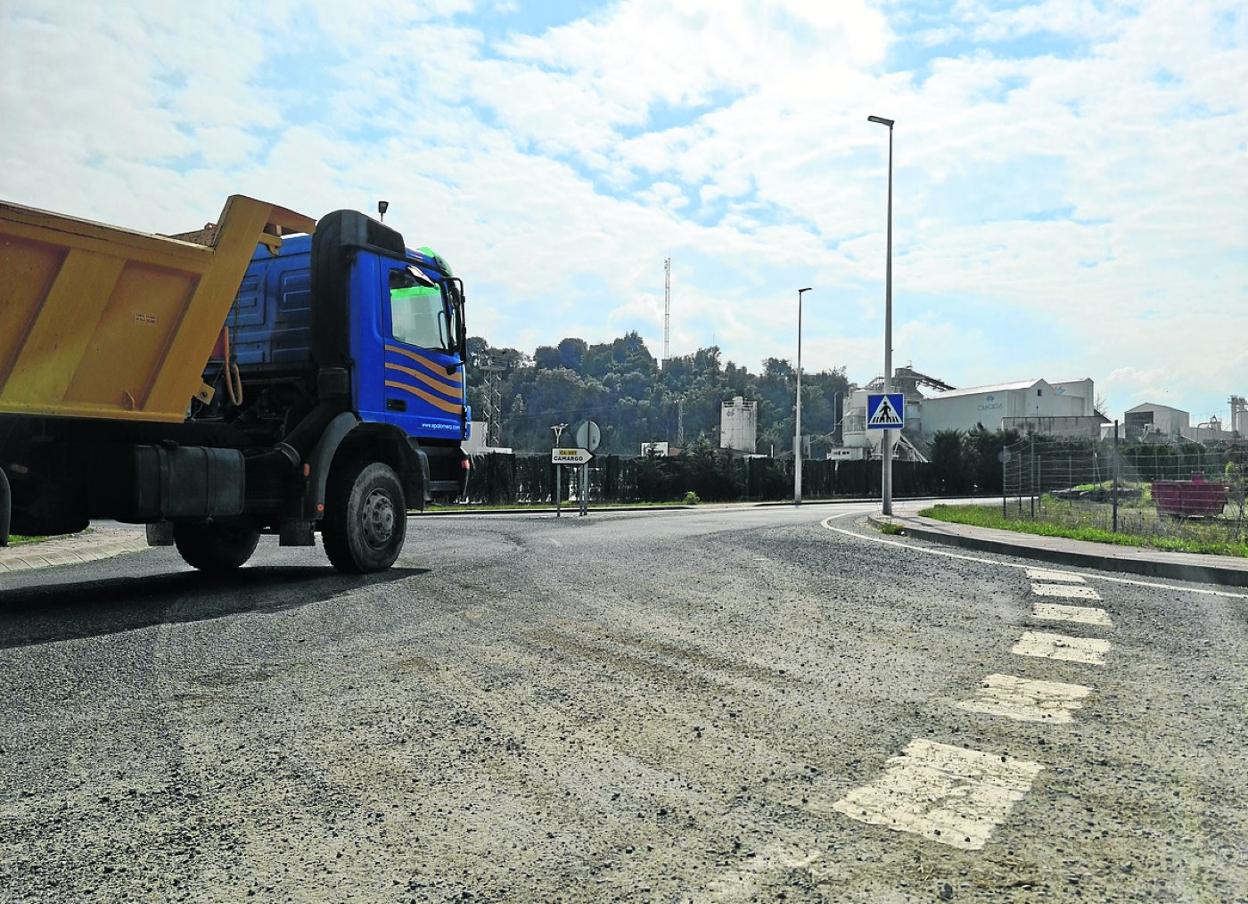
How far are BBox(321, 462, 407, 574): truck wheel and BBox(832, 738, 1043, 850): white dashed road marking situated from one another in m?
6.65

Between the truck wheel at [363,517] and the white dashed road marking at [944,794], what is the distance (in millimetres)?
6654

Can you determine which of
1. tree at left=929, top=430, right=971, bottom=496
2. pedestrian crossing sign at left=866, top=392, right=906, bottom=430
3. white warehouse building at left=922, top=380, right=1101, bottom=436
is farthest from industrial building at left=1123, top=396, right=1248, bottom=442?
pedestrian crossing sign at left=866, top=392, right=906, bottom=430

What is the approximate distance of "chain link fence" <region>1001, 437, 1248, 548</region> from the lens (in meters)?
13.6

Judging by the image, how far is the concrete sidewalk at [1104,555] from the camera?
9.84 metres

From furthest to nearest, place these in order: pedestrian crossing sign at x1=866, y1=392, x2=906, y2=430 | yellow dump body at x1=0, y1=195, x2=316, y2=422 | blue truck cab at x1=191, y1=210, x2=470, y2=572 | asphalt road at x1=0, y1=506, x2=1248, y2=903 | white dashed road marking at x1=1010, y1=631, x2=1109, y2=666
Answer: pedestrian crossing sign at x1=866, y1=392, x2=906, y2=430 → blue truck cab at x1=191, y1=210, x2=470, y2=572 → yellow dump body at x1=0, y1=195, x2=316, y2=422 → white dashed road marking at x1=1010, y1=631, x2=1109, y2=666 → asphalt road at x1=0, y1=506, x2=1248, y2=903

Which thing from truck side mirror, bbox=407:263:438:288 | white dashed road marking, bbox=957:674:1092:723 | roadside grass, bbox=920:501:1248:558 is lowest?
white dashed road marking, bbox=957:674:1092:723

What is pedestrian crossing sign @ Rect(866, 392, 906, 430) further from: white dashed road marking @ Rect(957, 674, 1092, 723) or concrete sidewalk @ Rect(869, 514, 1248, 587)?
white dashed road marking @ Rect(957, 674, 1092, 723)

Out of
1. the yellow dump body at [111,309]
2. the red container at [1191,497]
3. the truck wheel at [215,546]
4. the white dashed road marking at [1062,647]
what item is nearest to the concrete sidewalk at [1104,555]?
the red container at [1191,497]

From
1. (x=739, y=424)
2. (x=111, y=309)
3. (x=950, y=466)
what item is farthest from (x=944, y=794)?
(x=739, y=424)

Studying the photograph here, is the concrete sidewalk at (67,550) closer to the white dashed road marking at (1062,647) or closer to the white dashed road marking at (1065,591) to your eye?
the white dashed road marking at (1062,647)

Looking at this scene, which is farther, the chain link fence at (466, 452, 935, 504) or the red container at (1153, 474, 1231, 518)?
the chain link fence at (466, 452, 935, 504)

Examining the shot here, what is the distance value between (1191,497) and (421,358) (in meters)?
11.4

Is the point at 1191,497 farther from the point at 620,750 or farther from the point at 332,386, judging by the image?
the point at 620,750

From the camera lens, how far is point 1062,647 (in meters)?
5.98
